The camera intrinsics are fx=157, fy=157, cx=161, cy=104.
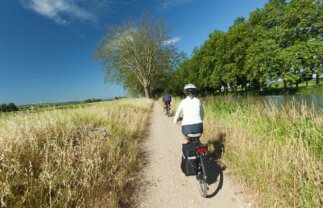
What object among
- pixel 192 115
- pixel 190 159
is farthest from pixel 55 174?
pixel 192 115

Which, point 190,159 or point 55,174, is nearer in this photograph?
point 55,174

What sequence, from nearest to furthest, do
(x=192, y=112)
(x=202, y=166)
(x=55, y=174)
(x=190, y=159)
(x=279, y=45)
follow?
(x=55, y=174)
(x=202, y=166)
(x=190, y=159)
(x=192, y=112)
(x=279, y=45)

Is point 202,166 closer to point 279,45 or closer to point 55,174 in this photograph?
point 55,174

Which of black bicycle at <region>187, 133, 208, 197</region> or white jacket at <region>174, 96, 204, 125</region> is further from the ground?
white jacket at <region>174, 96, 204, 125</region>

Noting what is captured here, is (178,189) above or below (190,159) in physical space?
below

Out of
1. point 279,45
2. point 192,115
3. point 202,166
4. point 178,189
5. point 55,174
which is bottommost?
point 178,189

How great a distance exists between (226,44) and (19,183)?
1176 inches

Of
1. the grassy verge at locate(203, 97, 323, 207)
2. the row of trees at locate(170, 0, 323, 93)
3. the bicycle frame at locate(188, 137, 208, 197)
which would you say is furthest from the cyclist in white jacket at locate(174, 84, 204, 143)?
the row of trees at locate(170, 0, 323, 93)

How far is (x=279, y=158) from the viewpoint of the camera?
3.25 meters

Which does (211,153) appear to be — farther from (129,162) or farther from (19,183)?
(19,183)

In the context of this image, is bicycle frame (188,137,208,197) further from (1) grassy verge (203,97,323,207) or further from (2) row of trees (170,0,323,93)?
(2) row of trees (170,0,323,93)

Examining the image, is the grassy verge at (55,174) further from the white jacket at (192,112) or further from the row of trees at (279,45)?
the row of trees at (279,45)

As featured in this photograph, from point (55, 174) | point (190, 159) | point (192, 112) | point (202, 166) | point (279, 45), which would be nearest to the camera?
point (55, 174)

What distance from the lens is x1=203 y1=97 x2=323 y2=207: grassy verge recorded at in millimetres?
2498
